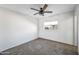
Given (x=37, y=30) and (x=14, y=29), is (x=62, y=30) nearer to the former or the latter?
(x=37, y=30)

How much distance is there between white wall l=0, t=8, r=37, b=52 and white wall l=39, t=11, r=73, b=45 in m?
0.45

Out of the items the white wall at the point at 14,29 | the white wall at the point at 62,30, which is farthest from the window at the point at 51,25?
the white wall at the point at 14,29

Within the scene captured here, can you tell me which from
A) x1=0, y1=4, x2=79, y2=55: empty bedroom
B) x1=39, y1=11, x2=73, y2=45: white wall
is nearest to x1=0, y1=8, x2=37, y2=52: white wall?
x1=0, y1=4, x2=79, y2=55: empty bedroom

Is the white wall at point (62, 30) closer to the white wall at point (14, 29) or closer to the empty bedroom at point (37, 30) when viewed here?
the empty bedroom at point (37, 30)

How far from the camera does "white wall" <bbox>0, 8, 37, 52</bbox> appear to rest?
1968mm

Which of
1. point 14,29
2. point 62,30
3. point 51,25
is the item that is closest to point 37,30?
point 51,25

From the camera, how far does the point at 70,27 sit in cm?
203

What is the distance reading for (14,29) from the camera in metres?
2.41

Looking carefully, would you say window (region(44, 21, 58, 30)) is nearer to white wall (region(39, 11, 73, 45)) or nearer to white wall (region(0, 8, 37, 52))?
white wall (region(39, 11, 73, 45))

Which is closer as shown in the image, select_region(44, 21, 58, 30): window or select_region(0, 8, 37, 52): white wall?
select_region(0, 8, 37, 52): white wall

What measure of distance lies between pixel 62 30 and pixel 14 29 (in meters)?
2.01

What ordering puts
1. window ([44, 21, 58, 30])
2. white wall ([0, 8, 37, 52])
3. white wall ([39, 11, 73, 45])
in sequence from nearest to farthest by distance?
white wall ([0, 8, 37, 52]) < white wall ([39, 11, 73, 45]) < window ([44, 21, 58, 30])

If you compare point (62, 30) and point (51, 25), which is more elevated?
point (51, 25)
